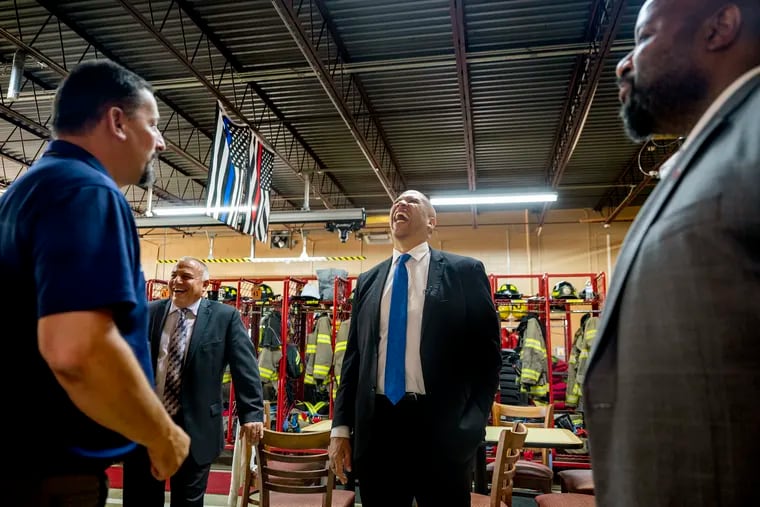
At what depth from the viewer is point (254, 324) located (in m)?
8.96

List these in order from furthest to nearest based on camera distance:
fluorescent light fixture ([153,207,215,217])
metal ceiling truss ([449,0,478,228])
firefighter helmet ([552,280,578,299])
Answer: fluorescent light fixture ([153,207,215,217]) → firefighter helmet ([552,280,578,299]) → metal ceiling truss ([449,0,478,228])

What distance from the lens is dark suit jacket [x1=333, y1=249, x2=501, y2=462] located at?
6.47 feet

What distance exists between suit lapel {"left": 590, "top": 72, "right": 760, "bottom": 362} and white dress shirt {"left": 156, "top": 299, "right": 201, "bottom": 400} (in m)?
2.61

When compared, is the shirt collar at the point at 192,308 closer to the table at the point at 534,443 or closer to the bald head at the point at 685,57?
the table at the point at 534,443

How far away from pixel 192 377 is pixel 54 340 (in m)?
2.14

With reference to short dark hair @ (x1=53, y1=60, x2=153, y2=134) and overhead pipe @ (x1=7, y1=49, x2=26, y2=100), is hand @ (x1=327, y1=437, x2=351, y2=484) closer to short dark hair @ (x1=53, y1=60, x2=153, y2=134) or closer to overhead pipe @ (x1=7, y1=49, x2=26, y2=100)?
short dark hair @ (x1=53, y1=60, x2=153, y2=134)

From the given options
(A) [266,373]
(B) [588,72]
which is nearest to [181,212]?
(A) [266,373]

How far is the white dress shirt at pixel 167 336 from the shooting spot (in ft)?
9.57

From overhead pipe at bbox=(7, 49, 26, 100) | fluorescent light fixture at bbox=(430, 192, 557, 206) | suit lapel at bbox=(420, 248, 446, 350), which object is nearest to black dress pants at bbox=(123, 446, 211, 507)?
suit lapel at bbox=(420, 248, 446, 350)

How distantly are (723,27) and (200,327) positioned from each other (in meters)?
2.89

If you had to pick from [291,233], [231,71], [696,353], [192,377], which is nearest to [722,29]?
[696,353]

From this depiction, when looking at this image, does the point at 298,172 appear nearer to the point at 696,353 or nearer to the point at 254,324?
the point at 254,324

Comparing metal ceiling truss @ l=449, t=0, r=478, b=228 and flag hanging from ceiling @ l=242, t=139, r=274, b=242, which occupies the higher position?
metal ceiling truss @ l=449, t=0, r=478, b=228

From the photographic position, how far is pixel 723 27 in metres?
0.92
